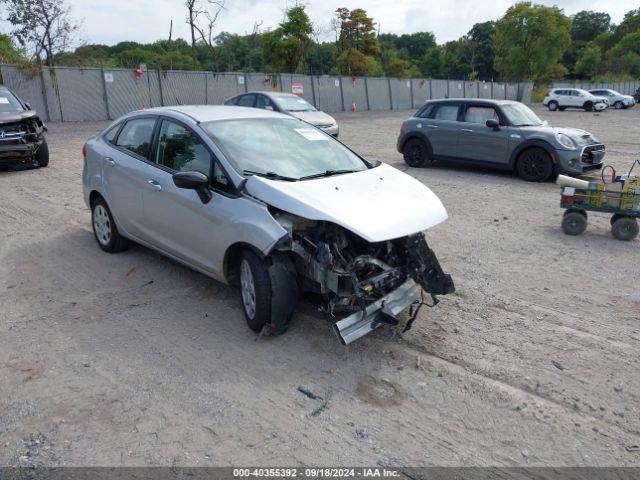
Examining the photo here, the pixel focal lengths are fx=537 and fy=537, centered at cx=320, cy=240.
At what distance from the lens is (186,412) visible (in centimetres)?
335

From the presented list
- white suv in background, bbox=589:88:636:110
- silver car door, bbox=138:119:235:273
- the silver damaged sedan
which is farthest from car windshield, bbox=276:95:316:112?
white suv in background, bbox=589:88:636:110

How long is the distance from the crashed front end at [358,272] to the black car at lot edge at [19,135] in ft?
29.4

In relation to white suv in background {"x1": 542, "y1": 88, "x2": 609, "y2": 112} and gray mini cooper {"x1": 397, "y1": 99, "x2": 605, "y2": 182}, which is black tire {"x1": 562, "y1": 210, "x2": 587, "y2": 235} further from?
white suv in background {"x1": 542, "y1": 88, "x2": 609, "y2": 112}

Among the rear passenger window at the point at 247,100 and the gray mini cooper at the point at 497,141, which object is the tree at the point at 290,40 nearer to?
the rear passenger window at the point at 247,100

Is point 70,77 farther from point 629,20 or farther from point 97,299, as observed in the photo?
point 629,20

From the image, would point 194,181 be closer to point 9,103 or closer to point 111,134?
point 111,134

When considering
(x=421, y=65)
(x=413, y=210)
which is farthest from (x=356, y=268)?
(x=421, y=65)

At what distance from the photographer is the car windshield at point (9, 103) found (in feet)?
36.2

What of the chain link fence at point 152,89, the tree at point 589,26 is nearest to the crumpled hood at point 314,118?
the chain link fence at point 152,89

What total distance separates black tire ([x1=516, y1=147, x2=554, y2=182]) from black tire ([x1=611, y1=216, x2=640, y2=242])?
3953 millimetres

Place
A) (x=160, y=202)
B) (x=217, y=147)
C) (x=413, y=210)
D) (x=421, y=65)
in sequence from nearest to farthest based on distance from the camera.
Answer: (x=413, y=210)
(x=217, y=147)
(x=160, y=202)
(x=421, y=65)

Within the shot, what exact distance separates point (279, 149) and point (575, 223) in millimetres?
4282

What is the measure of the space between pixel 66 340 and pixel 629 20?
109 m

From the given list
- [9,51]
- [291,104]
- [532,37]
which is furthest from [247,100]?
[532,37]
